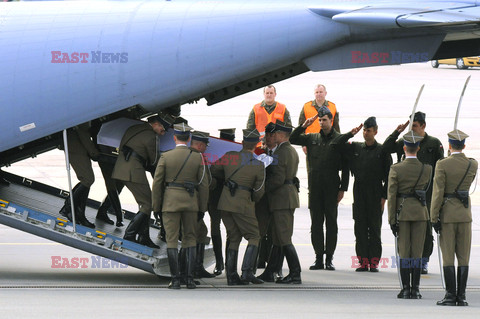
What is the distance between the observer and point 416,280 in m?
10.7

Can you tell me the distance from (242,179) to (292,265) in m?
1.26

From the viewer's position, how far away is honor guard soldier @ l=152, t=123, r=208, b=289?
1099 centimetres

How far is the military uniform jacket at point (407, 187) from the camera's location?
10.8 m

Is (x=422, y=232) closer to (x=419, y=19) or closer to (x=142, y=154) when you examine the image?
(x=419, y=19)

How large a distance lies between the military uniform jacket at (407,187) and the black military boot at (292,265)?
1.42 meters

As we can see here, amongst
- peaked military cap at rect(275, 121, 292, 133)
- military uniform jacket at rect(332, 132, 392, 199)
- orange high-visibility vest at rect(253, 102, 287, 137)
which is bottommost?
military uniform jacket at rect(332, 132, 392, 199)

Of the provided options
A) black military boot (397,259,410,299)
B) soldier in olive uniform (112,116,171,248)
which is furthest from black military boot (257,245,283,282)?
black military boot (397,259,410,299)

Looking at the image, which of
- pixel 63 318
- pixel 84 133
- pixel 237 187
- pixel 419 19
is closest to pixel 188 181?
pixel 237 187

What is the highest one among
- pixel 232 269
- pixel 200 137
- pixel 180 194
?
pixel 200 137

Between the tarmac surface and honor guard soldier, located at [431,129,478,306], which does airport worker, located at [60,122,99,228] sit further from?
honor guard soldier, located at [431,129,478,306]

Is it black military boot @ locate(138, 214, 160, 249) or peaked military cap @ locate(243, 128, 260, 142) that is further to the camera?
black military boot @ locate(138, 214, 160, 249)

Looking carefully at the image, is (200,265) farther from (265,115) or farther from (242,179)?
(265,115)

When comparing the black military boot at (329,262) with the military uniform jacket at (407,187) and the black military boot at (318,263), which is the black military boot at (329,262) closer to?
the black military boot at (318,263)

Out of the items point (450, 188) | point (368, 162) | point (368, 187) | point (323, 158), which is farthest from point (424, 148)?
point (450, 188)
